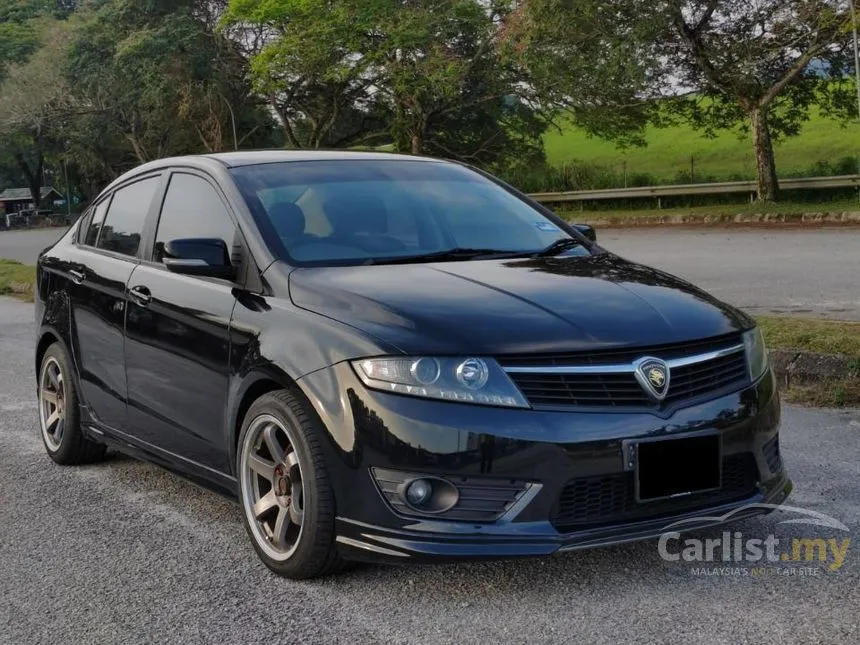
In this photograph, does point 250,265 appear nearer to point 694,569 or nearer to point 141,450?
point 141,450

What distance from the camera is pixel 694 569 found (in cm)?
388

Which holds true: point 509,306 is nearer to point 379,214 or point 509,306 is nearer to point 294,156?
point 379,214

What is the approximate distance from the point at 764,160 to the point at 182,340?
25557 mm

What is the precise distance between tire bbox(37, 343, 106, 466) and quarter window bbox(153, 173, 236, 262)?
3.67 ft

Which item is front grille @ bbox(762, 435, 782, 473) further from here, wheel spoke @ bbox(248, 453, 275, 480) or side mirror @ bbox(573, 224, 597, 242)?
wheel spoke @ bbox(248, 453, 275, 480)

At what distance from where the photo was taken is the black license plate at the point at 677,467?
355 centimetres

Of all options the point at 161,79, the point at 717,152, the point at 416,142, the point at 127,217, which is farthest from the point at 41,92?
the point at 127,217

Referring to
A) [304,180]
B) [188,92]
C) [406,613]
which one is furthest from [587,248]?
[188,92]

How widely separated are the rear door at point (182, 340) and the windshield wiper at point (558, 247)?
128 centimetres

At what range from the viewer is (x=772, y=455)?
3984 mm

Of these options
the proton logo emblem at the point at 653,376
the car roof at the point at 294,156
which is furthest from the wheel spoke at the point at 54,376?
the proton logo emblem at the point at 653,376

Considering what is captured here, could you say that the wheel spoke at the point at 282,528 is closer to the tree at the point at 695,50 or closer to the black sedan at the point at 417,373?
the black sedan at the point at 417,373

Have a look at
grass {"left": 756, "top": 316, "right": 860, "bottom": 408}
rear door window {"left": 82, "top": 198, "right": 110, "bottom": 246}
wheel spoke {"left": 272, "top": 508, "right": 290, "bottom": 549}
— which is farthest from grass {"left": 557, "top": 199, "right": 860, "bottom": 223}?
wheel spoke {"left": 272, "top": 508, "right": 290, "bottom": 549}

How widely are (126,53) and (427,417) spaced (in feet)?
160
